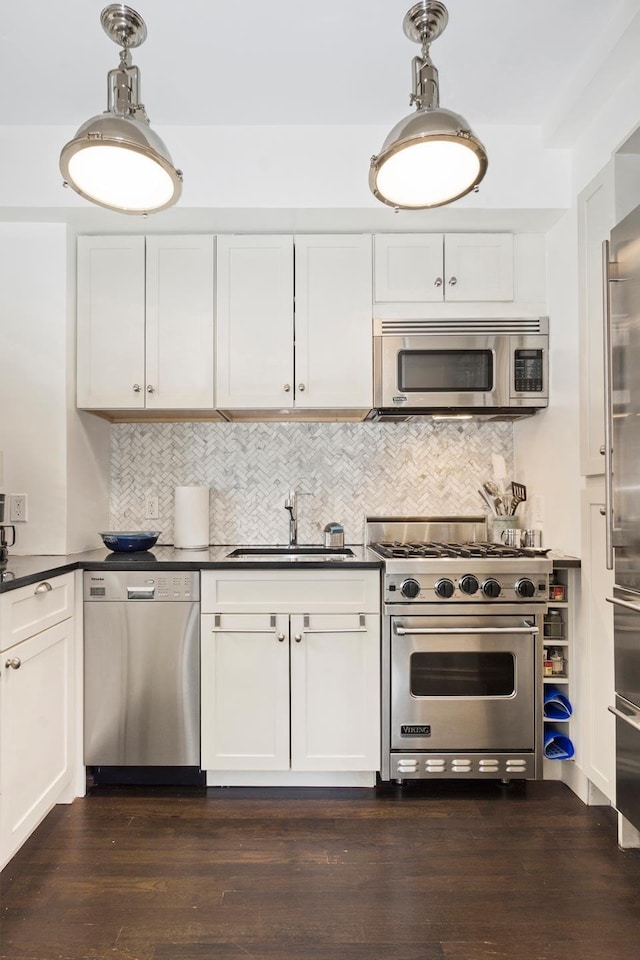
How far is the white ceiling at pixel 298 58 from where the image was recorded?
192cm

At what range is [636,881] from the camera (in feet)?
6.28

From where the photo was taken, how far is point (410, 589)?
2453 millimetres

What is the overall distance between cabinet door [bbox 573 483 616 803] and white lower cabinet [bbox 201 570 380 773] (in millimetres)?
844

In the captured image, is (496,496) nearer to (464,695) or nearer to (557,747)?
(464,695)

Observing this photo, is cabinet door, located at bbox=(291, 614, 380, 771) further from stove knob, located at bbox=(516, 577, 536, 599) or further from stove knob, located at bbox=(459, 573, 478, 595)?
stove knob, located at bbox=(516, 577, 536, 599)

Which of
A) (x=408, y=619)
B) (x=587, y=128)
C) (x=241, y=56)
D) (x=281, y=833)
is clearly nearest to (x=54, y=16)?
(x=241, y=56)

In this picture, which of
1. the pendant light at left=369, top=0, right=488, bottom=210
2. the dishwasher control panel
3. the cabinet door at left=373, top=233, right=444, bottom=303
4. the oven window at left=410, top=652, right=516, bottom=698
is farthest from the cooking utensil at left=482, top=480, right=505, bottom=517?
the pendant light at left=369, top=0, right=488, bottom=210

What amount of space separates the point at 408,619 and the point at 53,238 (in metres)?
2.36

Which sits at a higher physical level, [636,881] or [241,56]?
[241,56]

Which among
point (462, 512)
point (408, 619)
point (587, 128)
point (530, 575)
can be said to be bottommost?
point (408, 619)

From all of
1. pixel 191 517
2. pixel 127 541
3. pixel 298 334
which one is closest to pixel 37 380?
pixel 127 541

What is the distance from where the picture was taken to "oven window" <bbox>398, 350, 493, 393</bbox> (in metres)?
2.79

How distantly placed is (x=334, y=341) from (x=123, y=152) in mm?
1358

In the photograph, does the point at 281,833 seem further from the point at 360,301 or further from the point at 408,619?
the point at 360,301
